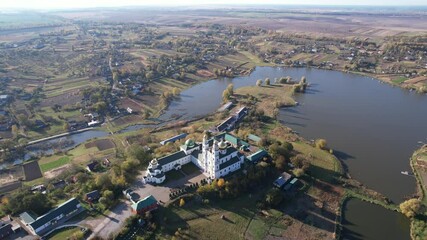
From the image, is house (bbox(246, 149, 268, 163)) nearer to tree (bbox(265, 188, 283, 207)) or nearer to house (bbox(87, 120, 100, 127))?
tree (bbox(265, 188, 283, 207))

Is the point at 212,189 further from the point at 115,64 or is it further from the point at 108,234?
the point at 115,64

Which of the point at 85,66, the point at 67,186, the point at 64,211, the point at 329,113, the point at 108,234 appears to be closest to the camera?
the point at 108,234

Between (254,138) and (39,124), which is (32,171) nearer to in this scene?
(39,124)

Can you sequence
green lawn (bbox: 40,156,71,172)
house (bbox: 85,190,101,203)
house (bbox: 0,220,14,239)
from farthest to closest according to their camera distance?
green lawn (bbox: 40,156,71,172) < house (bbox: 85,190,101,203) < house (bbox: 0,220,14,239)

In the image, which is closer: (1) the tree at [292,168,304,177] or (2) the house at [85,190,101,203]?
(2) the house at [85,190,101,203]

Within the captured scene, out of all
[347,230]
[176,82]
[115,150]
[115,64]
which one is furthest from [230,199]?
[115,64]

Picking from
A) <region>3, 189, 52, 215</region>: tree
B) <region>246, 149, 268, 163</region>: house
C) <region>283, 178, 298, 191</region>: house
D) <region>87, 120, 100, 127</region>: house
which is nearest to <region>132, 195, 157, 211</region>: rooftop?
<region>3, 189, 52, 215</region>: tree

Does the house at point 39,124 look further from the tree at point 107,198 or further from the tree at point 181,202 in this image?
the tree at point 181,202
